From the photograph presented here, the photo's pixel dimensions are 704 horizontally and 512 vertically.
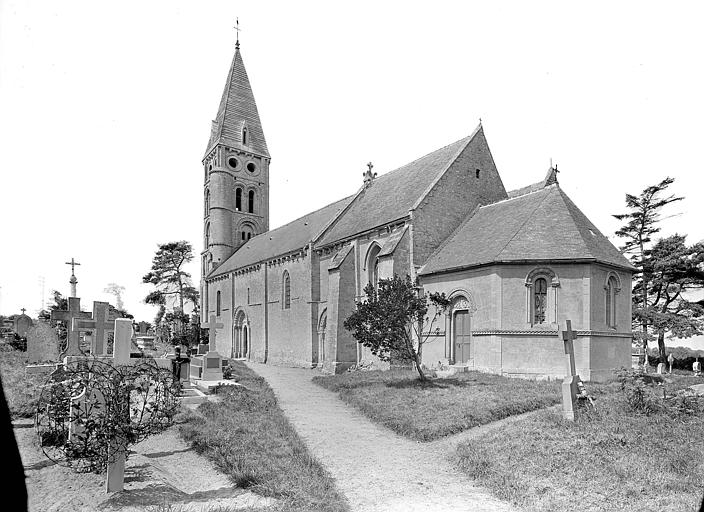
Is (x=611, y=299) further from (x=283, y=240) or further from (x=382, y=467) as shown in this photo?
(x=283, y=240)

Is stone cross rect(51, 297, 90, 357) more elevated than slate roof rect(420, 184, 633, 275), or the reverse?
slate roof rect(420, 184, 633, 275)

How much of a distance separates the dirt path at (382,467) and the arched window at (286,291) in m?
20.4

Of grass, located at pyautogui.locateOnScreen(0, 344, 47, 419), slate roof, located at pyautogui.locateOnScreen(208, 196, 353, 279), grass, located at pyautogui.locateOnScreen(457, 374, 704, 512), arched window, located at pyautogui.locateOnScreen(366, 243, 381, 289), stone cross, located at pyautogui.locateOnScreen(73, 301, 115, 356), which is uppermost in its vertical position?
slate roof, located at pyautogui.locateOnScreen(208, 196, 353, 279)

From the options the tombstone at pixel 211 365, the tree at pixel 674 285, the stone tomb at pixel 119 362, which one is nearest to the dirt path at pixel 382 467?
the stone tomb at pixel 119 362

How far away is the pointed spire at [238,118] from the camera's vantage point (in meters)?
48.2

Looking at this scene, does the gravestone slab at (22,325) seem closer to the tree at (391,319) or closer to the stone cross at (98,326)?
the stone cross at (98,326)

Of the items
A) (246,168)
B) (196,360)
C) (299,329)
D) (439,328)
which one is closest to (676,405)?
(439,328)

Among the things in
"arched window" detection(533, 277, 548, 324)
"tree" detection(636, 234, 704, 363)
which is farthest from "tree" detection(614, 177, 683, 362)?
"arched window" detection(533, 277, 548, 324)

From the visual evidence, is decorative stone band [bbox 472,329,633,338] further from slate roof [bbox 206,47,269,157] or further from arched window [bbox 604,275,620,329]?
slate roof [bbox 206,47,269,157]

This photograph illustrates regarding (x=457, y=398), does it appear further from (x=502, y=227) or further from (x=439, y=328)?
(x=502, y=227)

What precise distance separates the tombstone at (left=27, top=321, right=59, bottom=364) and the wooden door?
17228 mm

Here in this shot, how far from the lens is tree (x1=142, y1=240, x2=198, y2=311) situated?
5972cm

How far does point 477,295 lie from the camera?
20.8 metres

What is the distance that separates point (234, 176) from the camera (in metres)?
48.2
